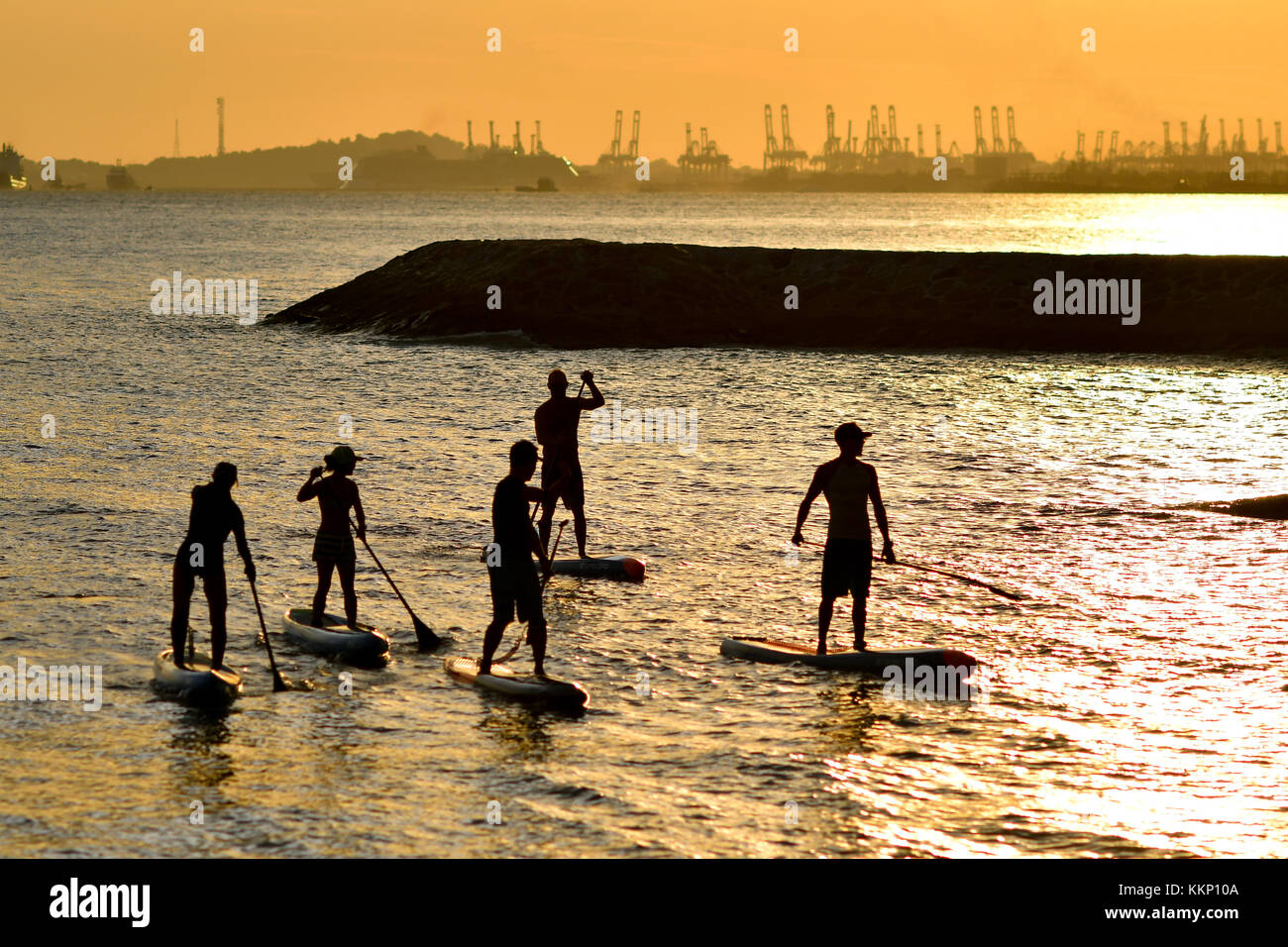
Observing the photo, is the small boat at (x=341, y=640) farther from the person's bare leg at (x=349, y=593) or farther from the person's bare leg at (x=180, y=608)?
the person's bare leg at (x=180, y=608)

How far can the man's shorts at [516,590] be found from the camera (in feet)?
36.5

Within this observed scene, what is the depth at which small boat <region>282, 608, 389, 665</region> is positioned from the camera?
40.0ft

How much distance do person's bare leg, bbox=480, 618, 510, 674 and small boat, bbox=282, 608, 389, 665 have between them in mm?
1163

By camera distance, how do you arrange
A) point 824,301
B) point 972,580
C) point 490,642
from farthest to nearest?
point 824,301, point 972,580, point 490,642

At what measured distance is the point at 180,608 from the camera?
11180mm

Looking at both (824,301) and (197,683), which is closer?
(197,683)

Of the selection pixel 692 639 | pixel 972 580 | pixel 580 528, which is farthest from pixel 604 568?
pixel 972 580

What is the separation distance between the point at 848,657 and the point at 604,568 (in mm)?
3977

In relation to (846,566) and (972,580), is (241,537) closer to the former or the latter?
Result: (846,566)

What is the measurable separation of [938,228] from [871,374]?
139635mm

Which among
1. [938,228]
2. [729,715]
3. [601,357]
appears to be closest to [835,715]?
[729,715]

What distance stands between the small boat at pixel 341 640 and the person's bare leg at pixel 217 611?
1142mm

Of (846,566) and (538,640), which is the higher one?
(846,566)

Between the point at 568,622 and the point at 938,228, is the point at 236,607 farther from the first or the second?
the point at 938,228
